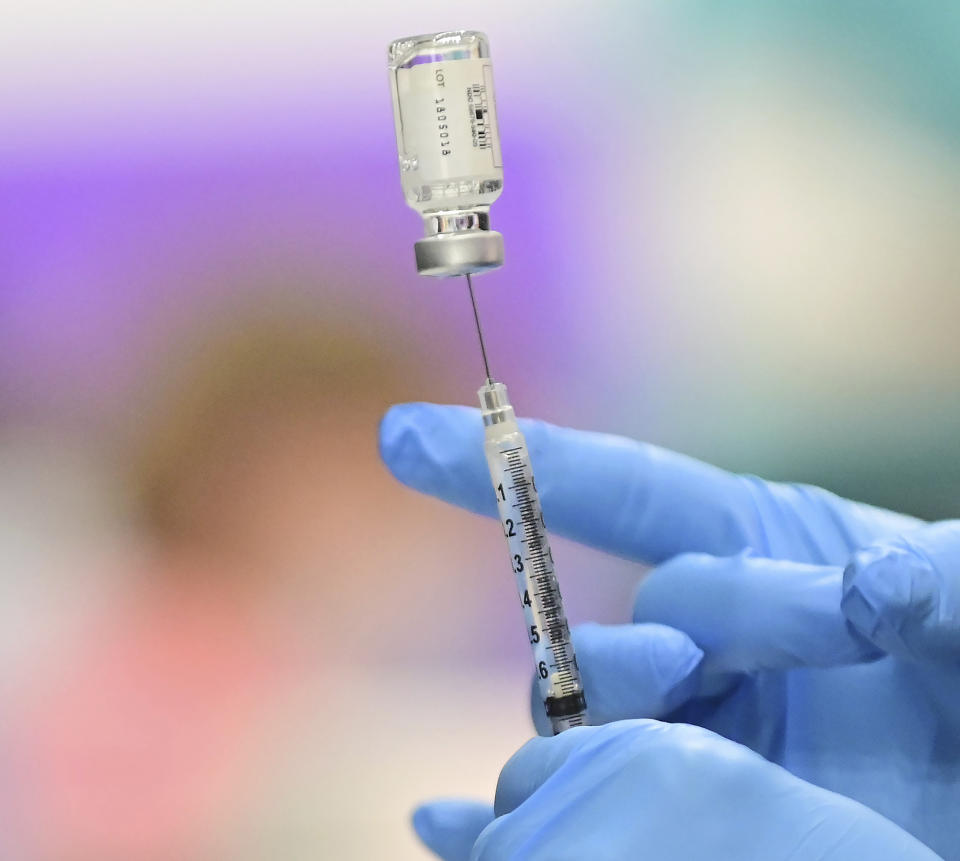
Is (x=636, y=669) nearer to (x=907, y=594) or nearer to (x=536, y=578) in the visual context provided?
(x=536, y=578)

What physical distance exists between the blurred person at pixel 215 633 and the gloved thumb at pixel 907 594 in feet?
2.63

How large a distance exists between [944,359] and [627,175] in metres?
0.52

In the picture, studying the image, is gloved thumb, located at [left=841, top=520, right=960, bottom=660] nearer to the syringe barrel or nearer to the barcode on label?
the syringe barrel

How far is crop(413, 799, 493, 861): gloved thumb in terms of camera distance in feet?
3.90

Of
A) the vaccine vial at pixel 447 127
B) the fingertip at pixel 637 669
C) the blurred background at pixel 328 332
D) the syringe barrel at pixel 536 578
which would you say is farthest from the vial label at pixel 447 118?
the blurred background at pixel 328 332

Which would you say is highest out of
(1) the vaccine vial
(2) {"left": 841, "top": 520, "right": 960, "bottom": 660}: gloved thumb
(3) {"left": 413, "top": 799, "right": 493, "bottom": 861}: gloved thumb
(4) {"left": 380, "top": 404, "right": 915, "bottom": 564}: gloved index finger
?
(1) the vaccine vial

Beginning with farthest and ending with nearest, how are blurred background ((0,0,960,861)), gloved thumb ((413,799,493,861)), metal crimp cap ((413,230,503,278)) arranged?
blurred background ((0,0,960,861)) → gloved thumb ((413,799,493,861)) → metal crimp cap ((413,230,503,278))

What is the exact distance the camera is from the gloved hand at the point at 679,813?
765mm

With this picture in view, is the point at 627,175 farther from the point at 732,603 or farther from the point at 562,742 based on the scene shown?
the point at 562,742

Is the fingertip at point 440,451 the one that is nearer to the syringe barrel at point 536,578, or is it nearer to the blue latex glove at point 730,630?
the blue latex glove at point 730,630

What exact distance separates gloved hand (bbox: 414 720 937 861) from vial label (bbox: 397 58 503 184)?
17.6 inches

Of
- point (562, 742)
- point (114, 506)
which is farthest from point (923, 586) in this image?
point (114, 506)

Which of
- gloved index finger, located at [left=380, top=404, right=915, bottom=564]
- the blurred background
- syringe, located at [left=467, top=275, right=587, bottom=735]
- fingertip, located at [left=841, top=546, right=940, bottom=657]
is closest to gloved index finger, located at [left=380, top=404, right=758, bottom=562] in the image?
gloved index finger, located at [left=380, top=404, right=915, bottom=564]

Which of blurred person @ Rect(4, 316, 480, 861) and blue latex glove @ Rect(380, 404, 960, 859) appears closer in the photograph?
blue latex glove @ Rect(380, 404, 960, 859)
